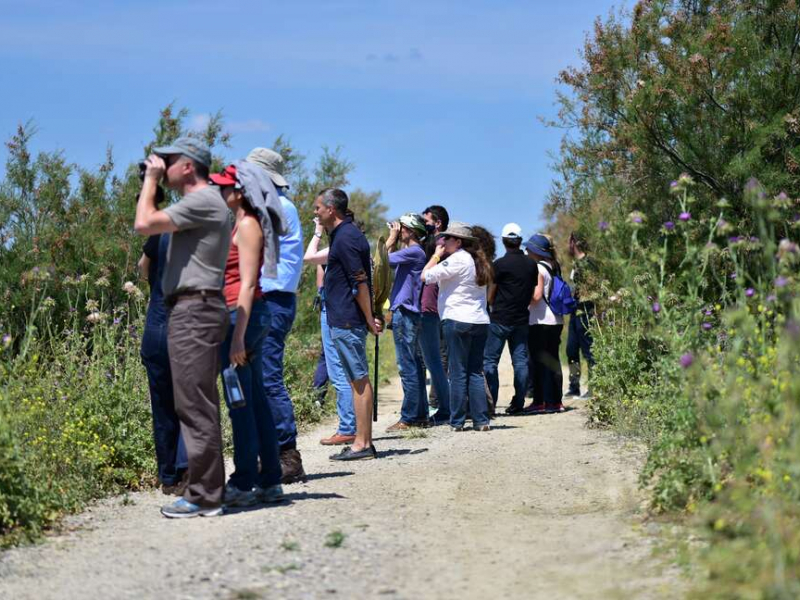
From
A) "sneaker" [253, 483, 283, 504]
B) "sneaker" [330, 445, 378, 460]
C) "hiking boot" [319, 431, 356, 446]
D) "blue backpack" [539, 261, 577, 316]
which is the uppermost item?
"blue backpack" [539, 261, 577, 316]

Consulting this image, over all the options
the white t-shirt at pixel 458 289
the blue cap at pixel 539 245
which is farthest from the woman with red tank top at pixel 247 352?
the blue cap at pixel 539 245

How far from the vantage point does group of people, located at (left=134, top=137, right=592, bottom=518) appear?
22.0 feet

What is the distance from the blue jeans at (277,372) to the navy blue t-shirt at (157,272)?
81cm

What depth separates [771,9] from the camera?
12.0m

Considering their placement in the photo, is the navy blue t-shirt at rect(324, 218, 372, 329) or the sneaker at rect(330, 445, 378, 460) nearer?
the navy blue t-shirt at rect(324, 218, 372, 329)

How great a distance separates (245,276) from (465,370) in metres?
4.75

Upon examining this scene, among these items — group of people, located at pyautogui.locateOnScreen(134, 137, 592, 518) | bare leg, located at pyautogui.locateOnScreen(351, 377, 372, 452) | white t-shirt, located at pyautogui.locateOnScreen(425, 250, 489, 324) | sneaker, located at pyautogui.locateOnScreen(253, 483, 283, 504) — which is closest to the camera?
group of people, located at pyautogui.locateOnScreen(134, 137, 592, 518)

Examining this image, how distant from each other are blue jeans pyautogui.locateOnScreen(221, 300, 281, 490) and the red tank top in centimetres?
9

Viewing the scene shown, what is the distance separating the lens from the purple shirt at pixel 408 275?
11.5 metres

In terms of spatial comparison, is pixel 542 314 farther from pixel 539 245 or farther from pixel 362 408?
pixel 362 408

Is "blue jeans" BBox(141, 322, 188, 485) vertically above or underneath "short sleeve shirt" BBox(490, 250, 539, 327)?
underneath

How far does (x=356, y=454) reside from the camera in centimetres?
936

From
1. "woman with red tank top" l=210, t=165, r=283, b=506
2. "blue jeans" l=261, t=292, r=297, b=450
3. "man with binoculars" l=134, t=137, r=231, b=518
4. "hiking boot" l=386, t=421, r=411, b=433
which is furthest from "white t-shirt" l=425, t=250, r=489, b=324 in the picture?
"man with binoculars" l=134, t=137, r=231, b=518

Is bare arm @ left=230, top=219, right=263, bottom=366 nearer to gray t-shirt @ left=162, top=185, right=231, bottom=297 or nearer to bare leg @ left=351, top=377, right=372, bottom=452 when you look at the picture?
gray t-shirt @ left=162, top=185, right=231, bottom=297
